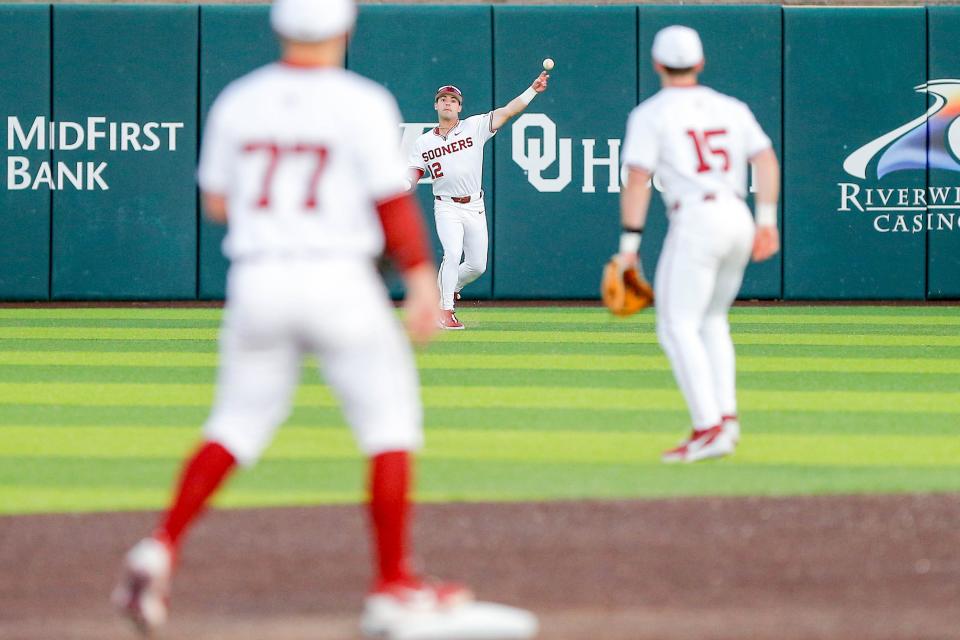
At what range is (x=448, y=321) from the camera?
1723 cm

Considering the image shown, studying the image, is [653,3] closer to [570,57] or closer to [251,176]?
[570,57]

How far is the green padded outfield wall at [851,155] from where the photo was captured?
71.4 ft

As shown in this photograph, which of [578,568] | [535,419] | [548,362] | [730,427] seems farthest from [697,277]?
[548,362]

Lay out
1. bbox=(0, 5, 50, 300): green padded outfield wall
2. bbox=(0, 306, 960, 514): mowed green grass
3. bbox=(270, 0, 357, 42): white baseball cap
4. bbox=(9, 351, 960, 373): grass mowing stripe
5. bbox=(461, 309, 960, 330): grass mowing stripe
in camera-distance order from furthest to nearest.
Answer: bbox=(0, 5, 50, 300): green padded outfield wall
bbox=(461, 309, 960, 330): grass mowing stripe
bbox=(9, 351, 960, 373): grass mowing stripe
bbox=(0, 306, 960, 514): mowed green grass
bbox=(270, 0, 357, 42): white baseball cap

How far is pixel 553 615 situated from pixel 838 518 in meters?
2.06

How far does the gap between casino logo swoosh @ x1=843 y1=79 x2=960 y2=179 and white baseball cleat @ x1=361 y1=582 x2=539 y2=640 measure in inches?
693

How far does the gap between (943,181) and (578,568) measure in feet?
55.1

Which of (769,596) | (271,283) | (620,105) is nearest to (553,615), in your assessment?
(769,596)

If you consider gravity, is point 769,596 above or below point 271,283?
below

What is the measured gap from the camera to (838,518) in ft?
23.5

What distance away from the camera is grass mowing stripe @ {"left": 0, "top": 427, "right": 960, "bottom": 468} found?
892 centimetres

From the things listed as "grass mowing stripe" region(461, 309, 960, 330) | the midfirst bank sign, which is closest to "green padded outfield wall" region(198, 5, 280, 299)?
the midfirst bank sign

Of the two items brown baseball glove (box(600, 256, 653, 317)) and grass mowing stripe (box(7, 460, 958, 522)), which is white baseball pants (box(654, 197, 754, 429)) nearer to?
brown baseball glove (box(600, 256, 653, 317))

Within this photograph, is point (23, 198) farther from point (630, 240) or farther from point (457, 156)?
point (630, 240)
